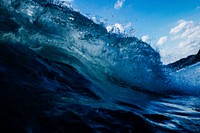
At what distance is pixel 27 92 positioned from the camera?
2.68m

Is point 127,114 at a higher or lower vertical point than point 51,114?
higher

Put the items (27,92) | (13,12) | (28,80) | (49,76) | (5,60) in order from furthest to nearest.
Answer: (13,12) → (49,76) → (5,60) → (28,80) → (27,92)

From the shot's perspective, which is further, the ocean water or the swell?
the swell

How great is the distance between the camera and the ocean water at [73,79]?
232 cm

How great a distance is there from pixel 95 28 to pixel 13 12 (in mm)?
3223

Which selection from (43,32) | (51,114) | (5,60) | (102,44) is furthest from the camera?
(102,44)

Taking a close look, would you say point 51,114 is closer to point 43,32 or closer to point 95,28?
point 43,32

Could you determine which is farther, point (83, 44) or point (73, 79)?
point (83, 44)

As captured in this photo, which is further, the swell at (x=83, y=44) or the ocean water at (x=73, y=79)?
the swell at (x=83, y=44)

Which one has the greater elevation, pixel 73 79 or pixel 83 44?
pixel 83 44

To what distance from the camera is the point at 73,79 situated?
4.34m

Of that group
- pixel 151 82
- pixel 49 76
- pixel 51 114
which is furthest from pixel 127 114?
pixel 151 82

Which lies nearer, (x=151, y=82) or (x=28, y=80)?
(x=28, y=80)

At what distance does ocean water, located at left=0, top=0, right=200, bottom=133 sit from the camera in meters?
2.32
